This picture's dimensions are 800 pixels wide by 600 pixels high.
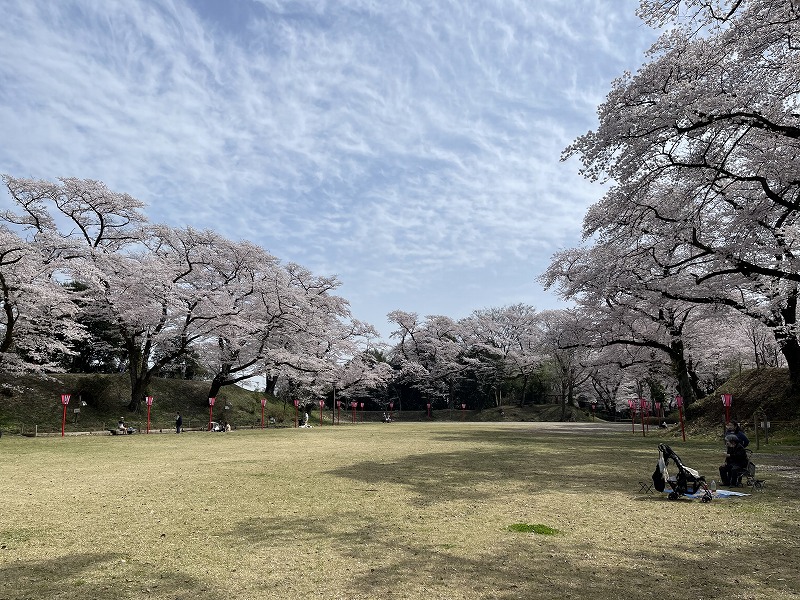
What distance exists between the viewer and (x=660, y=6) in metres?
9.61

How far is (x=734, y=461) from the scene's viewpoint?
33.1 ft

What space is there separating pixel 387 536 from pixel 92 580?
3.02 m

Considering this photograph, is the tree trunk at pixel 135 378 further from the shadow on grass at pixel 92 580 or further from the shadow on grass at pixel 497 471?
the shadow on grass at pixel 92 580

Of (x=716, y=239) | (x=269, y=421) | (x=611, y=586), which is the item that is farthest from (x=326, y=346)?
(x=611, y=586)

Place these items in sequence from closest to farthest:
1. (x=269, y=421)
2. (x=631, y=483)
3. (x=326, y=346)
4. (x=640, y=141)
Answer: (x=631, y=483) → (x=640, y=141) → (x=269, y=421) → (x=326, y=346)

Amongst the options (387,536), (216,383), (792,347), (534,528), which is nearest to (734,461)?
(534,528)

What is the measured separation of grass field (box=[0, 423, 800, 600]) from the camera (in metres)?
4.59

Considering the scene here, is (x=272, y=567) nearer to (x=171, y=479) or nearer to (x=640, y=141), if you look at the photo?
(x=171, y=479)

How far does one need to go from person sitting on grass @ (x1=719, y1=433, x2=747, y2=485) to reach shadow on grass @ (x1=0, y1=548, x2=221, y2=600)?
383 inches

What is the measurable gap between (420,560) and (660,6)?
33.4ft

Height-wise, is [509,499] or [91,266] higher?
[91,266]

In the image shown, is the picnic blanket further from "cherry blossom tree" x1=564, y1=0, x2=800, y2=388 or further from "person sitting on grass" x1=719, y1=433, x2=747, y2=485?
"cherry blossom tree" x1=564, y1=0, x2=800, y2=388

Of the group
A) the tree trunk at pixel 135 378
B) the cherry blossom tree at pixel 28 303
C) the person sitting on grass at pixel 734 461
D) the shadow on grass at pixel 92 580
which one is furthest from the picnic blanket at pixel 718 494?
the tree trunk at pixel 135 378

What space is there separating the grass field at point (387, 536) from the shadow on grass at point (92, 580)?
0.02 m
